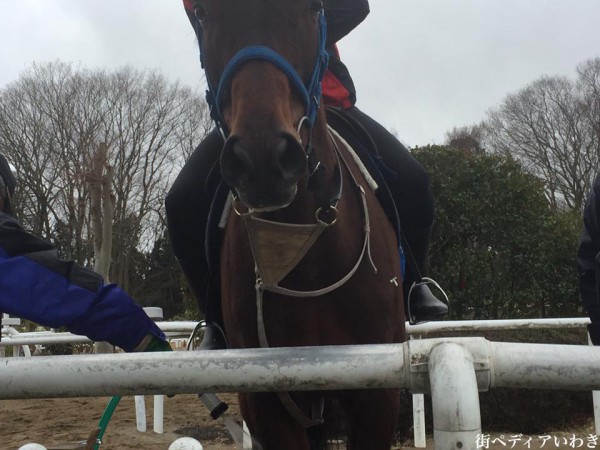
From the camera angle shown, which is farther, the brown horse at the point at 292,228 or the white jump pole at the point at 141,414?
the white jump pole at the point at 141,414

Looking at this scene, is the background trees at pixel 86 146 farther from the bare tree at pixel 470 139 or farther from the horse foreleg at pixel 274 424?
the horse foreleg at pixel 274 424

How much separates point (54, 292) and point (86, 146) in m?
Result: 24.5

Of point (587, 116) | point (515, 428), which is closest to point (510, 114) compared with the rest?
point (587, 116)

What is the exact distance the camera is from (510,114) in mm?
27109

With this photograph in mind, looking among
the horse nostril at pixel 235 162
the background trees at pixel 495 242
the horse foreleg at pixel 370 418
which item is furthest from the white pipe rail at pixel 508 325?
the background trees at pixel 495 242

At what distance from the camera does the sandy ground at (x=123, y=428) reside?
526 cm

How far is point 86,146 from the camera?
2483cm

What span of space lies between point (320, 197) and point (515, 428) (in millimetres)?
4441

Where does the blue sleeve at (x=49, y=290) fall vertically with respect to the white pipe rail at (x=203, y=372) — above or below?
above

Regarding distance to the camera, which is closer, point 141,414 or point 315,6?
point 315,6

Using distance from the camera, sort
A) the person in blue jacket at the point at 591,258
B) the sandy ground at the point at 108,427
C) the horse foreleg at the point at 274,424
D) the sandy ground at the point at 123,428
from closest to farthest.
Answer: the horse foreleg at the point at 274,424
the person in blue jacket at the point at 591,258
the sandy ground at the point at 123,428
the sandy ground at the point at 108,427

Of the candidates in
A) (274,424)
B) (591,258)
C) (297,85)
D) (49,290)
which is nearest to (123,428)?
(274,424)

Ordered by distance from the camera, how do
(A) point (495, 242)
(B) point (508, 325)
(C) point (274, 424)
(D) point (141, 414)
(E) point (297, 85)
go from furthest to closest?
1. (A) point (495, 242)
2. (D) point (141, 414)
3. (B) point (508, 325)
4. (C) point (274, 424)
5. (E) point (297, 85)

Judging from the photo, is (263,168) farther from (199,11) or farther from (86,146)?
(86,146)
